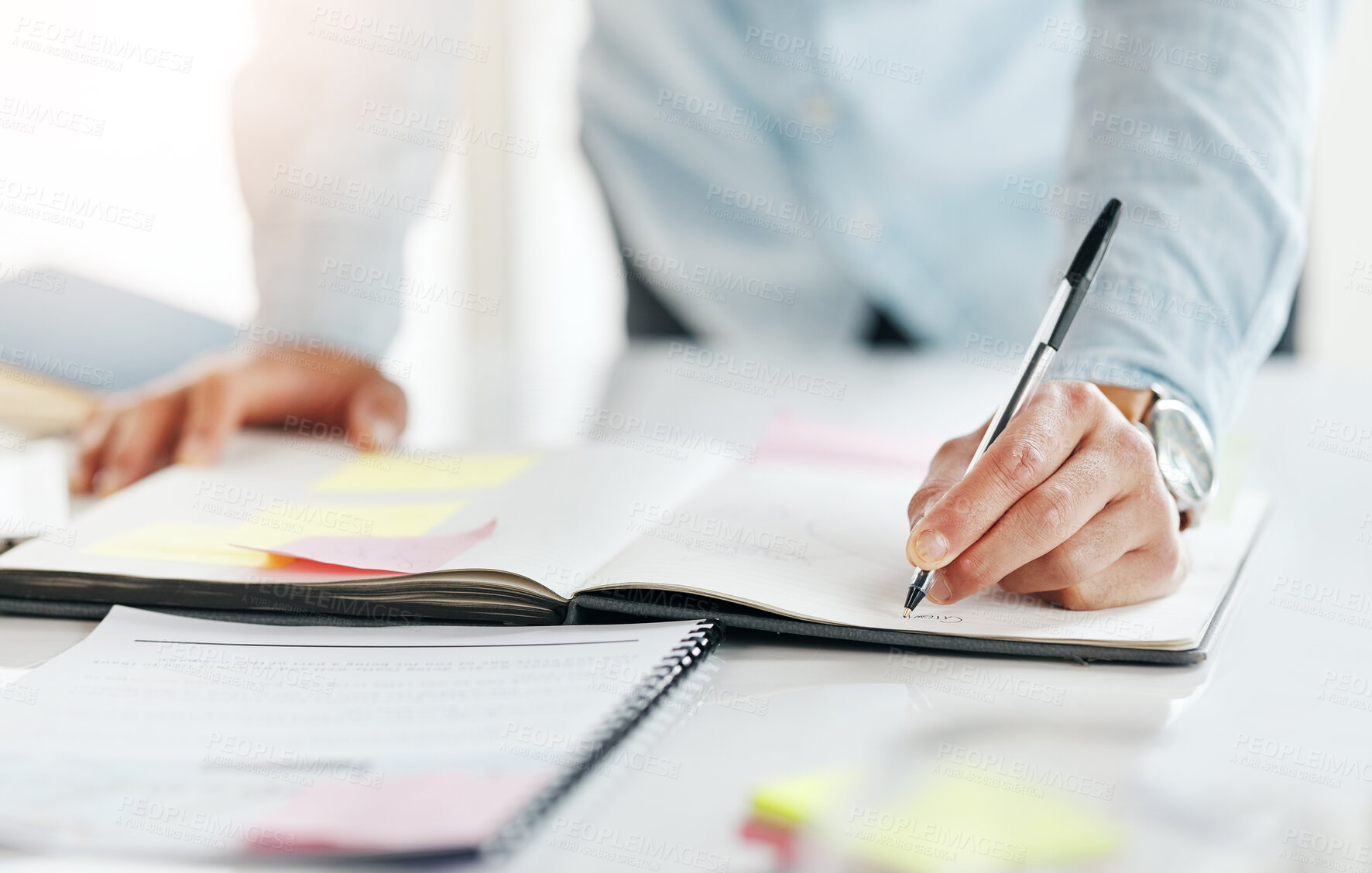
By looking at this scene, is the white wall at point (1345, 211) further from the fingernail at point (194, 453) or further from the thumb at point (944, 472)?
the fingernail at point (194, 453)

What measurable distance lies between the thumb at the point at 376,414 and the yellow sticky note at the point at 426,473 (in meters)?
0.05

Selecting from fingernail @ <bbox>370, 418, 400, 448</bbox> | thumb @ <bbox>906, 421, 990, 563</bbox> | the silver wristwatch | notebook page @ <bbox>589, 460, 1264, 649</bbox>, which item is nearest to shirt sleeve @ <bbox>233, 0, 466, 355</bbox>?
Result: fingernail @ <bbox>370, 418, 400, 448</bbox>

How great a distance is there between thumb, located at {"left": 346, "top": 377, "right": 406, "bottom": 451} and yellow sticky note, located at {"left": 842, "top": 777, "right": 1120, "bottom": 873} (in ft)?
2.28

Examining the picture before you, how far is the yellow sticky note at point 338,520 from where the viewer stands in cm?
75

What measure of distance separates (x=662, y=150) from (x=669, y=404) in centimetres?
43

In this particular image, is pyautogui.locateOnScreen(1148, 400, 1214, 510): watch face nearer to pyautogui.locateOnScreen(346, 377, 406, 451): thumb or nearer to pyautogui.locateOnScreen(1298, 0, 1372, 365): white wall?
pyautogui.locateOnScreen(346, 377, 406, 451): thumb

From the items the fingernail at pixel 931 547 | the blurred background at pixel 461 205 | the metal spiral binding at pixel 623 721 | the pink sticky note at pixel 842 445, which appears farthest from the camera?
the blurred background at pixel 461 205

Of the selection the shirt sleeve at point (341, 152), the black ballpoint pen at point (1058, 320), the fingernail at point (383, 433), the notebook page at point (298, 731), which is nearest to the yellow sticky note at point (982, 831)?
the notebook page at point (298, 731)

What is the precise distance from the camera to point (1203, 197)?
0.79 m

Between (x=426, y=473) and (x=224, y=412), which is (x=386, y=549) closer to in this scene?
(x=426, y=473)

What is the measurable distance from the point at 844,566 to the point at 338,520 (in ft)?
1.22

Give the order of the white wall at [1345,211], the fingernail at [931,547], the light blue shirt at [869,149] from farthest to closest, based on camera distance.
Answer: the white wall at [1345,211] < the light blue shirt at [869,149] < the fingernail at [931,547]

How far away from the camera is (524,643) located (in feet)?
1.94

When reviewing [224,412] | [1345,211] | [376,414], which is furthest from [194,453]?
[1345,211]
